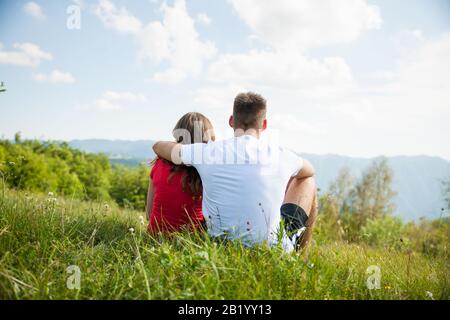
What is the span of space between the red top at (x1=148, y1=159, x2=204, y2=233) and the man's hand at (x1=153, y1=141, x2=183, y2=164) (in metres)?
0.17

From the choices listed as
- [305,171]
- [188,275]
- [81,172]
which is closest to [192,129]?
[305,171]

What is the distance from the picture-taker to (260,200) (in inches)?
105

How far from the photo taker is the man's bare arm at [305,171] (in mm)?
2979

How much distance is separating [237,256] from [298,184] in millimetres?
1112

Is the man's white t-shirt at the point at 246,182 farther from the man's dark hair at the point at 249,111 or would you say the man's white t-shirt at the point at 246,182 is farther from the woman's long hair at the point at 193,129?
the woman's long hair at the point at 193,129

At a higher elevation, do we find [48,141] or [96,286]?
[48,141]

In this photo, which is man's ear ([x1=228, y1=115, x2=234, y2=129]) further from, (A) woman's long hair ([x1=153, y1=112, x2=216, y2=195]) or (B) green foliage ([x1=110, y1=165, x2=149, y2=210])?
(B) green foliage ([x1=110, y1=165, x2=149, y2=210])

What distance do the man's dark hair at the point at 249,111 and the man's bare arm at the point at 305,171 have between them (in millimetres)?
517

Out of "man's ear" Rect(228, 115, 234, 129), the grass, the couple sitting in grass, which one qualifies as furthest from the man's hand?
the grass

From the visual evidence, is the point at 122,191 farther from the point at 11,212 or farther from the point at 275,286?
the point at 275,286

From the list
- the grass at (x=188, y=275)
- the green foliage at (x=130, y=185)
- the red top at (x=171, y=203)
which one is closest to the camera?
the grass at (x=188, y=275)

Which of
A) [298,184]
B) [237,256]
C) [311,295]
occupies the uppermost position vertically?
[298,184]
